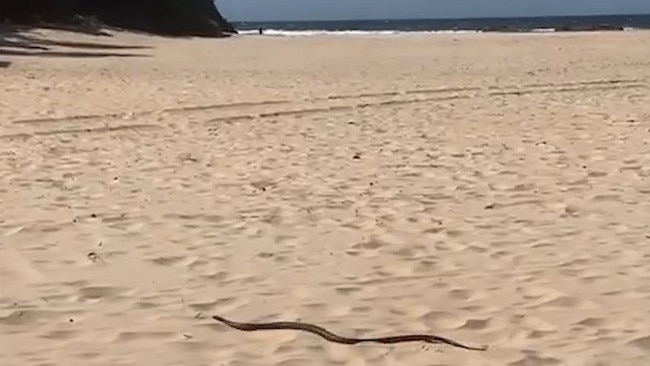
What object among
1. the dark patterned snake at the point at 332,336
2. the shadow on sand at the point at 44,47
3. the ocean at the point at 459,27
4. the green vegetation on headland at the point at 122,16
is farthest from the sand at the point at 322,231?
Result: the ocean at the point at 459,27

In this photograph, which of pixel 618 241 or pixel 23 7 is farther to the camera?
pixel 23 7

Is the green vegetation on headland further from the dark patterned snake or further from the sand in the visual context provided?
the dark patterned snake

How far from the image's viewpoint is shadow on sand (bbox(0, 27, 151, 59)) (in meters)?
26.8

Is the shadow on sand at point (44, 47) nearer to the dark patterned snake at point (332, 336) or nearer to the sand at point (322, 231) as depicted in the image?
the sand at point (322, 231)

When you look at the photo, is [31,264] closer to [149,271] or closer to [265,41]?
Answer: [149,271]

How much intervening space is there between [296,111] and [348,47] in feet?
75.4

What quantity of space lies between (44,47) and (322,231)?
24116 millimetres

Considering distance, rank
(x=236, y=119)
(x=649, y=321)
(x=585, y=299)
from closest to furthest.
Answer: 1. (x=649, y=321)
2. (x=585, y=299)
3. (x=236, y=119)

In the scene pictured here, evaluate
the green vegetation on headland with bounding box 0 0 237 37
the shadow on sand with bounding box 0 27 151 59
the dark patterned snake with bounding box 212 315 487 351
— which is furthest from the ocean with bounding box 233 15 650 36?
the dark patterned snake with bounding box 212 315 487 351

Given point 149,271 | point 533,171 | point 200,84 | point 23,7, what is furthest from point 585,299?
point 23,7

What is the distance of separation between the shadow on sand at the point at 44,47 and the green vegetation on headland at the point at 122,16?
2909 millimetres


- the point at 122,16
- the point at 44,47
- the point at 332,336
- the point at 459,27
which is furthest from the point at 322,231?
the point at 459,27

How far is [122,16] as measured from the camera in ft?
141

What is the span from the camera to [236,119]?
1236 centimetres
